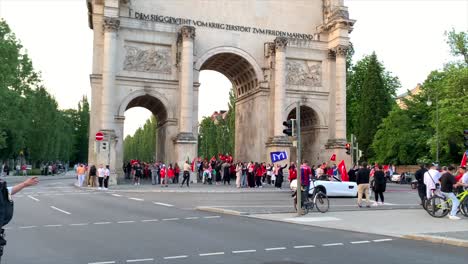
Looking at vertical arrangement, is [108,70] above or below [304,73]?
below

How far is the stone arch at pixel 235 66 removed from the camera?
45094 millimetres

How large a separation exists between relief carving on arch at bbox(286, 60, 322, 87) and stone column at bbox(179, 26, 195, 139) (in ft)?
30.4

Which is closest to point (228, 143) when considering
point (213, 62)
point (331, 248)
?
point (213, 62)

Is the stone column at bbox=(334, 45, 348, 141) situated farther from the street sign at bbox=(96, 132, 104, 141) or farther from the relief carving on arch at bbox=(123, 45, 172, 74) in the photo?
the street sign at bbox=(96, 132, 104, 141)

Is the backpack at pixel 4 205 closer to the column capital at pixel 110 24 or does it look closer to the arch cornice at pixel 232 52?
the column capital at pixel 110 24

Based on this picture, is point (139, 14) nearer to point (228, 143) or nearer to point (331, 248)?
point (331, 248)

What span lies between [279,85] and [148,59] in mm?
10885

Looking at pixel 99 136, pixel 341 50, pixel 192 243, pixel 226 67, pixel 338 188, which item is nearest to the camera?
pixel 192 243

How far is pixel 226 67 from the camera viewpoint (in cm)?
5066

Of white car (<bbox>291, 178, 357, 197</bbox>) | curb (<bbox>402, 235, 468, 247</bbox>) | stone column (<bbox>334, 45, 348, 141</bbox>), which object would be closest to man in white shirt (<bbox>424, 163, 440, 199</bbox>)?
curb (<bbox>402, 235, 468, 247</bbox>)

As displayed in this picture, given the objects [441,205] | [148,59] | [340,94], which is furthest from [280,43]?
[441,205]

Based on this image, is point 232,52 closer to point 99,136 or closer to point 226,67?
point 226,67

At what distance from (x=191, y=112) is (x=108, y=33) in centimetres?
860

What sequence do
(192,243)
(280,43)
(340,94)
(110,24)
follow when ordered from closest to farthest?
1. (192,243)
2. (110,24)
3. (280,43)
4. (340,94)
